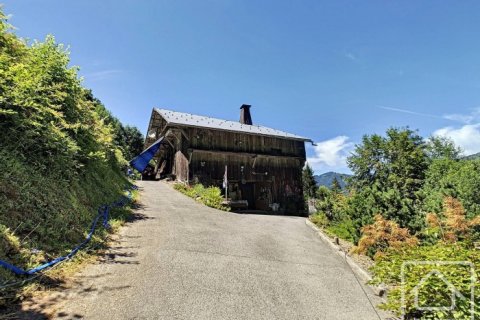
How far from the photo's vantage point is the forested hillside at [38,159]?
5.48m

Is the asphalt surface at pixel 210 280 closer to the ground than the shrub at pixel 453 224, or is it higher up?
closer to the ground

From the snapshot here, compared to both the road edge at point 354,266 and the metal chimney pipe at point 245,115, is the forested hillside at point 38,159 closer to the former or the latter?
the road edge at point 354,266

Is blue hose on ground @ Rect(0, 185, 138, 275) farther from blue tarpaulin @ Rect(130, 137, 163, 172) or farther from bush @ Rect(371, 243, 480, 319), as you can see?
blue tarpaulin @ Rect(130, 137, 163, 172)

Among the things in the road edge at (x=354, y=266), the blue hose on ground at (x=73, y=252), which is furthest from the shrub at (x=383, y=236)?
the blue hose on ground at (x=73, y=252)

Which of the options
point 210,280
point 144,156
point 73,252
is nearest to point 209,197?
point 210,280

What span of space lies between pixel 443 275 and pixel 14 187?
27.6 ft

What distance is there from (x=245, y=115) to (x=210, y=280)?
85.9 feet

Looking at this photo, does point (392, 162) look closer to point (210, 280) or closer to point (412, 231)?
point (412, 231)

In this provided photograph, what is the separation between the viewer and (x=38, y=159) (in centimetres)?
721

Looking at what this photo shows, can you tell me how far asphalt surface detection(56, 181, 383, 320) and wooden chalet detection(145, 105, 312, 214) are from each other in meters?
12.6

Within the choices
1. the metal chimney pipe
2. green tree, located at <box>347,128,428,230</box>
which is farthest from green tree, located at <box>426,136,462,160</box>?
the metal chimney pipe

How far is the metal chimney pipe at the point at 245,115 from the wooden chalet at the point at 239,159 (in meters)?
2.88

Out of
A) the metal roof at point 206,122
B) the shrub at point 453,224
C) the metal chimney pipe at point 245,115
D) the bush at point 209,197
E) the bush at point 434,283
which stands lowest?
the bush at point 434,283

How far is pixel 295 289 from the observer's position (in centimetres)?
643
